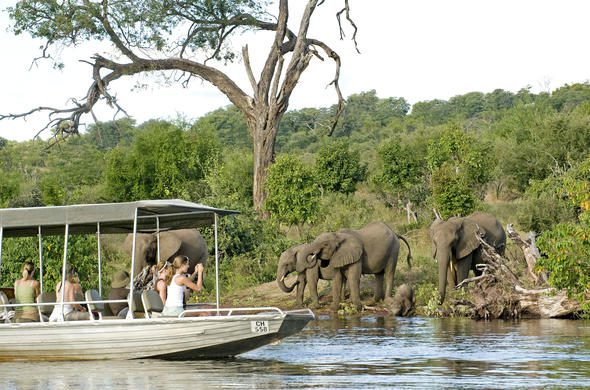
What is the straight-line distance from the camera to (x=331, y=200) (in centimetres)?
4644

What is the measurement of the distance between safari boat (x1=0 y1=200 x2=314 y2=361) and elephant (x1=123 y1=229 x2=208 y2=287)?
27.8 ft

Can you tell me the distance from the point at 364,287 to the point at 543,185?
8541 mm

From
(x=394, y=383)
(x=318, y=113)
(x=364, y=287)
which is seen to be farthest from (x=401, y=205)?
(x=318, y=113)

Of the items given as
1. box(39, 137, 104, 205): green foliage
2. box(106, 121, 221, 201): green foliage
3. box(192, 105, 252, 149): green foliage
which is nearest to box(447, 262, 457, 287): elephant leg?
box(39, 137, 104, 205): green foliage

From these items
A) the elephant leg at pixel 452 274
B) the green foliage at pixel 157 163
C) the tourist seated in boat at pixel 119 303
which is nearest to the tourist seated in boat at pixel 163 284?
the tourist seated in boat at pixel 119 303

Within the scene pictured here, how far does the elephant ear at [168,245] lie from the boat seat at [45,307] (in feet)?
28.9

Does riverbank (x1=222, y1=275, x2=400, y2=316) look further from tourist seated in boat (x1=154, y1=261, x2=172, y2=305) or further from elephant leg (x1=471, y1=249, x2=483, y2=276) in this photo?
tourist seated in boat (x1=154, y1=261, x2=172, y2=305)

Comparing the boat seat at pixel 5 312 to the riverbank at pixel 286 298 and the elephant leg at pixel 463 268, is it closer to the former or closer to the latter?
the riverbank at pixel 286 298

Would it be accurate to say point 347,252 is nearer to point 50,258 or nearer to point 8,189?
point 50,258

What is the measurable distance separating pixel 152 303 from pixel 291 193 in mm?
19984

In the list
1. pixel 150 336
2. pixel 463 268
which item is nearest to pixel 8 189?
pixel 463 268

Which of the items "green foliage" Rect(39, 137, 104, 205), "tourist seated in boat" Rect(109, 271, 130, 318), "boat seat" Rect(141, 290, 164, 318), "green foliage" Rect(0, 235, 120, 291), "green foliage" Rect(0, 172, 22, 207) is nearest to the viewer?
"boat seat" Rect(141, 290, 164, 318)

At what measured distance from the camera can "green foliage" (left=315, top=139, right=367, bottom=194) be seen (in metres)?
50.4

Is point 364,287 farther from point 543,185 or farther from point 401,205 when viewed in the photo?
point 401,205
